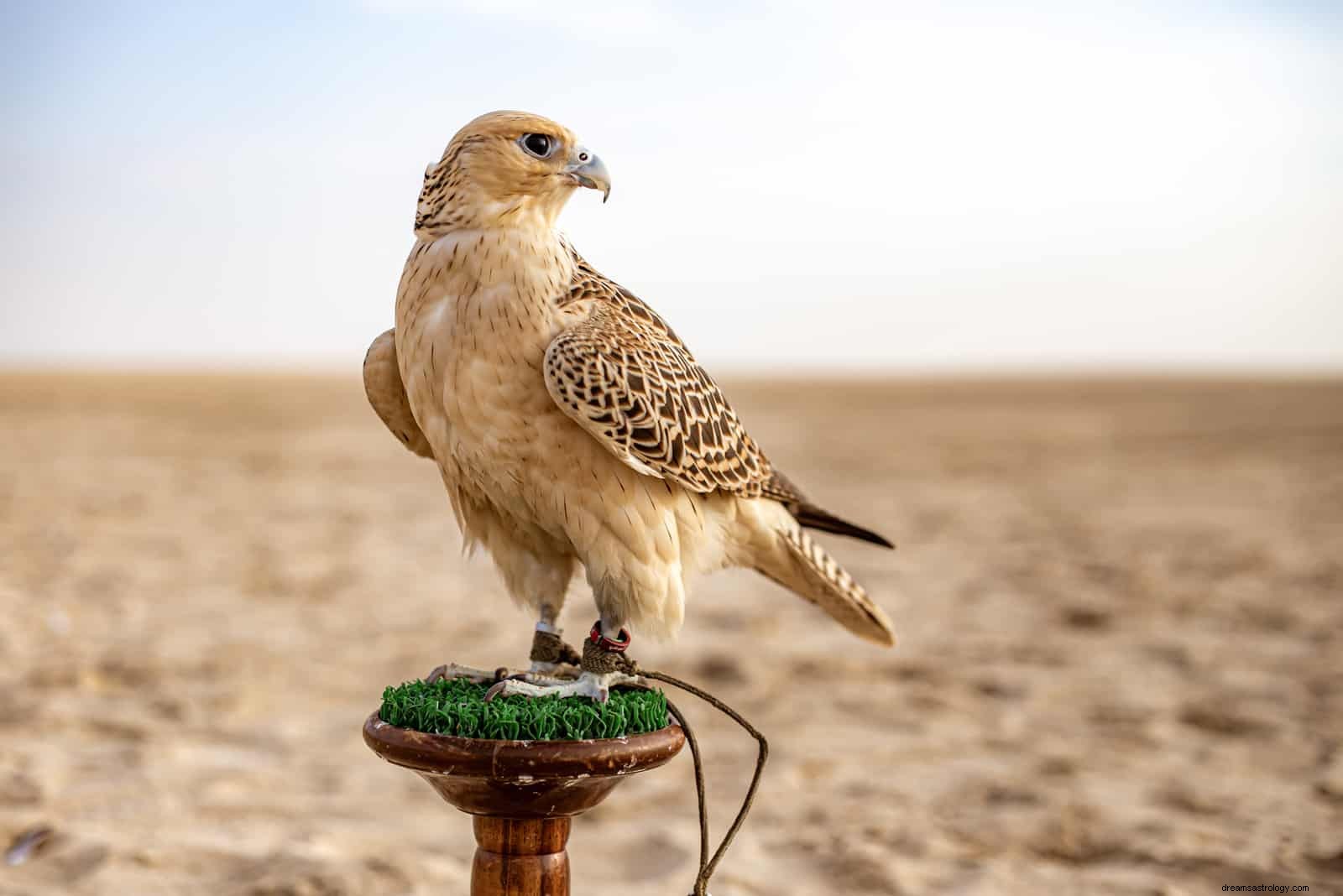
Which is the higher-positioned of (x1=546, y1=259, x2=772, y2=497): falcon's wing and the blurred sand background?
(x1=546, y1=259, x2=772, y2=497): falcon's wing

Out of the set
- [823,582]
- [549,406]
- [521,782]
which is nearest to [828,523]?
[823,582]

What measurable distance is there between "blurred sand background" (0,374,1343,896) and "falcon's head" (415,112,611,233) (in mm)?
1099

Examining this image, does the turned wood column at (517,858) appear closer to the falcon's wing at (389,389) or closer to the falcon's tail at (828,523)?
the falcon's wing at (389,389)

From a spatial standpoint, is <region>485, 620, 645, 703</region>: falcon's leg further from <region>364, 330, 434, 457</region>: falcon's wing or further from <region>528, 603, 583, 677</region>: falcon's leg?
<region>364, 330, 434, 457</region>: falcon's wing

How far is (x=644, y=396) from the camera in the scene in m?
2.65

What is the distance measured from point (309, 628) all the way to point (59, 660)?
1511 millimetres

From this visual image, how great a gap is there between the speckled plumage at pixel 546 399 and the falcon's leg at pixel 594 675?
0.16 feet

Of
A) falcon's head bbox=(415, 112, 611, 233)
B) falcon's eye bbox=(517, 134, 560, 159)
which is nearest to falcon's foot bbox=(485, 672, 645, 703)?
falcon's head bbox=(415, 112, 611, 233)

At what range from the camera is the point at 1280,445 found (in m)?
17.8

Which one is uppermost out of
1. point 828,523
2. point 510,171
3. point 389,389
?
point 510,171

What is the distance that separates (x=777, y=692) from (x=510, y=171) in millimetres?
4524

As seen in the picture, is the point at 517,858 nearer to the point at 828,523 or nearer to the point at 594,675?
the point at 594,675

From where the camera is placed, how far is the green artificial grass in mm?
2500

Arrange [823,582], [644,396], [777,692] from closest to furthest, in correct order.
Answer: [644,396] → [823,582] → [777,692]
